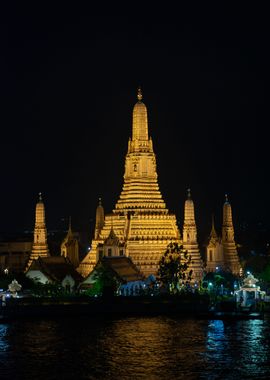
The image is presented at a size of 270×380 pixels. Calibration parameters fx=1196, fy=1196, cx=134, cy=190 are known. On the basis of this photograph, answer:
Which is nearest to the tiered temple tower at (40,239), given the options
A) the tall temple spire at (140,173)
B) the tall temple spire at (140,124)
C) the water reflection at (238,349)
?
the tall temple spire at (140,173)

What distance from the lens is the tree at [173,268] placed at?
241ft

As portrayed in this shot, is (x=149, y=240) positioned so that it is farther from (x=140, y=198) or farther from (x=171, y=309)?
(x=171, y=309)

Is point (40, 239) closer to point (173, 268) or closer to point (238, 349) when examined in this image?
point (173, 268)

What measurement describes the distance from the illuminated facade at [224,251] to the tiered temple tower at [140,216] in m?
4.44

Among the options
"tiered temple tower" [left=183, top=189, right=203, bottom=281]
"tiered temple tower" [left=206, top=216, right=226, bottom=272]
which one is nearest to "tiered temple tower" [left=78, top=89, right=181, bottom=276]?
"tiered temple tower" [left=183, top=189, right=203, bottom=281]

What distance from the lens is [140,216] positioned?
78.0m

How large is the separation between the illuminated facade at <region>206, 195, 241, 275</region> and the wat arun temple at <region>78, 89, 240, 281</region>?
370cm

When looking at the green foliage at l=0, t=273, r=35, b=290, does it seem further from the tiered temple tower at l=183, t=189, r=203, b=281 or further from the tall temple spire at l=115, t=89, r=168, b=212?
the tiered temple tower at l=183, t=189, r=203, b=281

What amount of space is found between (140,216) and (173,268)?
238 inches

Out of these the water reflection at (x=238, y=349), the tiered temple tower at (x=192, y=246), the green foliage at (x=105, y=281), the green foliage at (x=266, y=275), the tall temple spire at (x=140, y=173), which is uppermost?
the tall temple spire at (x=140, y=173)

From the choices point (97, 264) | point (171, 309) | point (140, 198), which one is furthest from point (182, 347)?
point (140, 198)

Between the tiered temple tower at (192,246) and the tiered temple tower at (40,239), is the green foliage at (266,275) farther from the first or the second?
the tiered temple tower at (40,239)

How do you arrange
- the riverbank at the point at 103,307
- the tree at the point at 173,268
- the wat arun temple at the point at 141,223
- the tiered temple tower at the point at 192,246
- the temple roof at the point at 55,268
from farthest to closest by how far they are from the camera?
the tiered temple tower at the point at 192,246
the wat arun temple at the point at 141,223
the temple roof at the point at 55,268
the tree at the point at 173,268
the riverbank at the point at 103,307

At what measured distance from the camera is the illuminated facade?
8312cm
